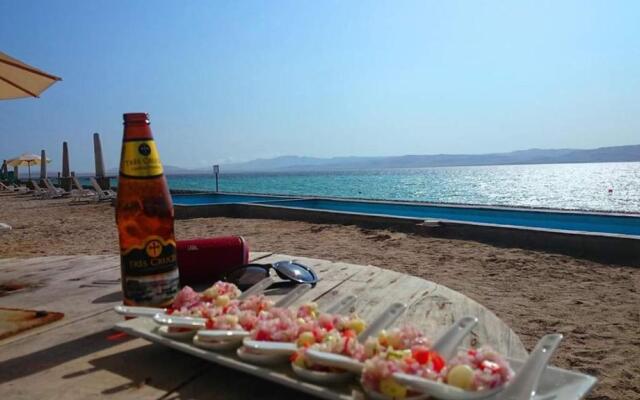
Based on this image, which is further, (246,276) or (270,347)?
(246,276)

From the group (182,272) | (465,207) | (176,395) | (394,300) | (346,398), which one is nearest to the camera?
(346,398)

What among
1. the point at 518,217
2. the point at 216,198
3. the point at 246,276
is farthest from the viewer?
the point at 216,198

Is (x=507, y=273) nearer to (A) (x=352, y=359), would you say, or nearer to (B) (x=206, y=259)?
(B) (x=206, y=259)

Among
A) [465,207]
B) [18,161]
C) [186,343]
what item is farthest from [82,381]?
[18,161]

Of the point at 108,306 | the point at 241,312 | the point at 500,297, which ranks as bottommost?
the point at 500,297

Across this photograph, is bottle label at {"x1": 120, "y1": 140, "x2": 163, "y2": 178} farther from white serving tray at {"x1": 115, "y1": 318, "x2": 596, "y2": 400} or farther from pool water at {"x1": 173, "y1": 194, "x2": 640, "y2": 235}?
pool water at {"x1": 173, "y1": 194, "x2": 640, "y2": 235}

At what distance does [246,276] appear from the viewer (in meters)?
1.66

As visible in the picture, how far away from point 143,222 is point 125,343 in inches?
11.5

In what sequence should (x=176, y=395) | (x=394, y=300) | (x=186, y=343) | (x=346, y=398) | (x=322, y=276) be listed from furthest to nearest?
(x=322, y=276) → (x=394, y=300) → (x=186, y=343) → (x=176, y=395) → (x=346, y=398)

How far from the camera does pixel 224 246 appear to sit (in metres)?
1.73

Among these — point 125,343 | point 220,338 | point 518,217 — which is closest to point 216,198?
point 518,217

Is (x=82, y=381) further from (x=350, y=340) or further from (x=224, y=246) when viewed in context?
(x=224, y=246)

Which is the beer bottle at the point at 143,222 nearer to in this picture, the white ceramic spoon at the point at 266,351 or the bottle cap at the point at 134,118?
the bottle cap at the point at 134,118

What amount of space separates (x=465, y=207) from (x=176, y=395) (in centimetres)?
1125
